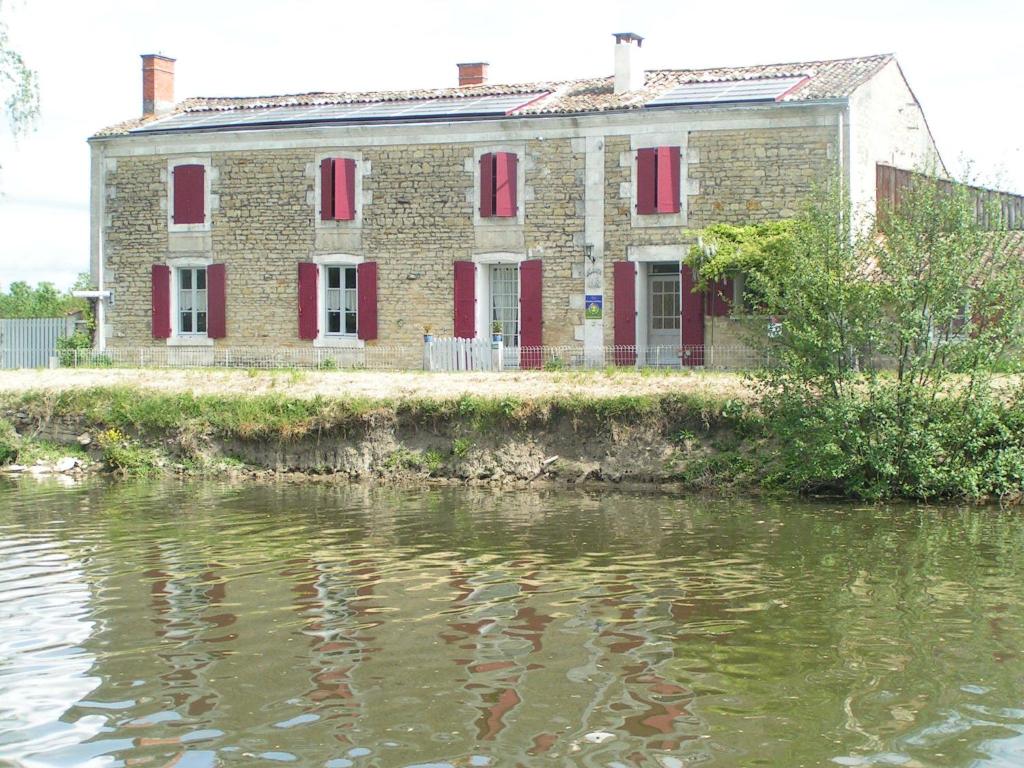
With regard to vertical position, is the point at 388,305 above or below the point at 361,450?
above

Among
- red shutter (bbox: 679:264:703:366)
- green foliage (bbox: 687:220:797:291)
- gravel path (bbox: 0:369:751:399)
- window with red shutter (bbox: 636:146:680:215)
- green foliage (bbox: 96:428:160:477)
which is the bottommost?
green foliage (bbox: 96:428:160:477)

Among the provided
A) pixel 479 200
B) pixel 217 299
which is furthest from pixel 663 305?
pixel 217 299

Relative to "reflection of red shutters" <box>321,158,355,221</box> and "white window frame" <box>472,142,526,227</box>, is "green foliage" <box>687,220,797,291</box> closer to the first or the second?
"white window frame" <box>472,142,526,227</box>

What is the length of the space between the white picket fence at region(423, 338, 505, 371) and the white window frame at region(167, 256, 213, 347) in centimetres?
542

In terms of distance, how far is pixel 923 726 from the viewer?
22.4ft

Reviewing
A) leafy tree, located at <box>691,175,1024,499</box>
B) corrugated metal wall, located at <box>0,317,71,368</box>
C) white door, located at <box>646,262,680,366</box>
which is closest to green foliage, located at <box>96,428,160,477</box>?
corrugated metal wall, located at <box>0,317,71,368</box>

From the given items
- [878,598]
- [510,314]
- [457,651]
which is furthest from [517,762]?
[510,314]

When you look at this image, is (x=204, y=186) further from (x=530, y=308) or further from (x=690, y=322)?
(x=690, y=322)

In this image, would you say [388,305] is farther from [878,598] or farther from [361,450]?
[878,598]

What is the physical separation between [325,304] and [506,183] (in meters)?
4.44

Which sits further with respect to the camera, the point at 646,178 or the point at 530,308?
the point at 530,308

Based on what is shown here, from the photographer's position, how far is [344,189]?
25328mm

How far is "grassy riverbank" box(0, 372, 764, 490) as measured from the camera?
58.1ft

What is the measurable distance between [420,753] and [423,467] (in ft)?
39.4
